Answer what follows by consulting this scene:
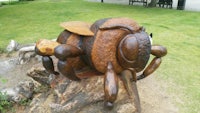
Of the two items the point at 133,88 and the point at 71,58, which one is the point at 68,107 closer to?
the point at 71,58

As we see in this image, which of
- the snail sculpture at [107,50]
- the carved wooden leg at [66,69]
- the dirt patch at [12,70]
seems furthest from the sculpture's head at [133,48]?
the dirt patch at [12,70]

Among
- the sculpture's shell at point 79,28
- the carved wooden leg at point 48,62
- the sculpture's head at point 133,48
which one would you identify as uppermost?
the sculpture's shell at point 79,28

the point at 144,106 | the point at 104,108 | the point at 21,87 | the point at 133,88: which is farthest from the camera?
the point at 21,87

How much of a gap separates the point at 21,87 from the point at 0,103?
1.37ft

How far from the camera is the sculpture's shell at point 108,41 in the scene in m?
3.49

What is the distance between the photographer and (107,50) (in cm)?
349

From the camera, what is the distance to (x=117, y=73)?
375 centimetres

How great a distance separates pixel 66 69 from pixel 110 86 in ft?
2.00

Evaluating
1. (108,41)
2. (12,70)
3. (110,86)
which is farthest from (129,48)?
(12,70)

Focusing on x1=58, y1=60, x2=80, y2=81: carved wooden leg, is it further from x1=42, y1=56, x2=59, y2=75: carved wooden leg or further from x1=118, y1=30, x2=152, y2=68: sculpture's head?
x1=118, y1=30, x2=152, y2=68: sculpture's head

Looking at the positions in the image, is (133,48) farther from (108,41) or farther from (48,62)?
(48,62)

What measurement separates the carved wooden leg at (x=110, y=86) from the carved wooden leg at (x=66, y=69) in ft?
1.56

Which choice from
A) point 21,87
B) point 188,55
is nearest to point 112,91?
point 21,87

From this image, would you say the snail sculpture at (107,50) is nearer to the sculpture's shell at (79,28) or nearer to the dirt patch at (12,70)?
the sculpture's shell at (79,28)
